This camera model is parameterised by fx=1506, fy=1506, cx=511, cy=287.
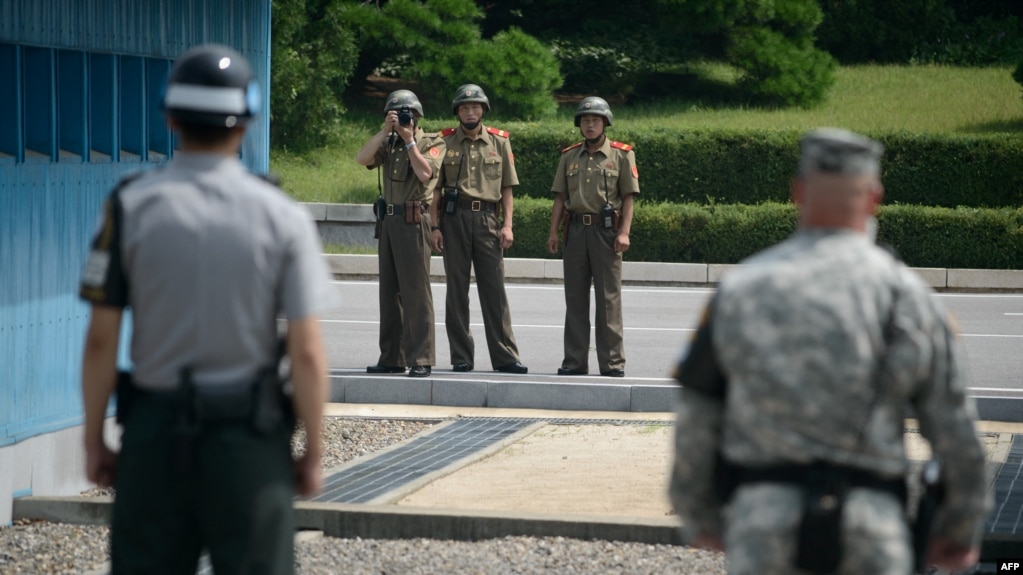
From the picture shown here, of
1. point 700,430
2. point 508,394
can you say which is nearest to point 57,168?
point 508,394

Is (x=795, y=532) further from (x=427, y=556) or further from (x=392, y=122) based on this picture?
(x=392, y=122)

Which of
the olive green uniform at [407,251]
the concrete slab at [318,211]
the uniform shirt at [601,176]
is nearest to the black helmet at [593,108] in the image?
the uniform shirt at [601,176]

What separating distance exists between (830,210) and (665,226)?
18.2m

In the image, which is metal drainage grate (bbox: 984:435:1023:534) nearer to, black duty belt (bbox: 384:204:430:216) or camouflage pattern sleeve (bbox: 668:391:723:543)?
camouflage pattern sleeve (bbox: 668:391:723:543)

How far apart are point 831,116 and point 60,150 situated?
2477 cm

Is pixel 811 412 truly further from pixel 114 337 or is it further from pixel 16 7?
pixel 16 7

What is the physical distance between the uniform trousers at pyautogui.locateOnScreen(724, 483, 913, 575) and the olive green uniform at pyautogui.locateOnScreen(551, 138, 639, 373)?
794cm

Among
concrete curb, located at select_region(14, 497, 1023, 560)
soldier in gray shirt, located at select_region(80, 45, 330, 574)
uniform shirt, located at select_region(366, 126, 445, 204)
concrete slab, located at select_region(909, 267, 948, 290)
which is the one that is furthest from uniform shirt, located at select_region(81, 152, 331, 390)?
concrete slab, located at select_region(909, 267, 948, 290)

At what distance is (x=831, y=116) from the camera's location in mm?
30453

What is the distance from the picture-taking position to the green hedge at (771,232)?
21016 millimetres

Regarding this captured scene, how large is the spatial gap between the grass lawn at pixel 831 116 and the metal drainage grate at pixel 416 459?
1473cm

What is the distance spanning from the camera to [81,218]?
7574 millimetres

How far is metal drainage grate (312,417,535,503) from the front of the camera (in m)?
7.45

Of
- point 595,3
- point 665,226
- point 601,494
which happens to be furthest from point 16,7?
point 595,3
